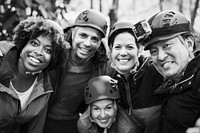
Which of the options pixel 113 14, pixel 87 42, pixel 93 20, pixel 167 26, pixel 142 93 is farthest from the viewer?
pixel 113 14

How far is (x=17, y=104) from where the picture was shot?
3807 mm

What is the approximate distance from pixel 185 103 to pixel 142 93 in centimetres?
106

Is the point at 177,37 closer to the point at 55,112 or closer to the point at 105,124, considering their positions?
the point at 105,124

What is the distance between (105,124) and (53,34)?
146 cm

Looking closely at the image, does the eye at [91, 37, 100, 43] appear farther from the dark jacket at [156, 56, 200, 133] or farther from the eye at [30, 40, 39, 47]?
the dark jacket at [156, 56, 200, 133]

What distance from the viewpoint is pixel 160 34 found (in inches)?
126

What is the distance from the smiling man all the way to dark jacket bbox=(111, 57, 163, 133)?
11.4 inches

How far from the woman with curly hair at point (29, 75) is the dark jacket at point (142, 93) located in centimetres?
112

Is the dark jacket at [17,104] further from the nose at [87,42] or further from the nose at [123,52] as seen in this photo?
the nose at [123,52]

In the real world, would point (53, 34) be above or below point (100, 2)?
below

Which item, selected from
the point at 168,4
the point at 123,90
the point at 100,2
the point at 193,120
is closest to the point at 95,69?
the point at 123,90

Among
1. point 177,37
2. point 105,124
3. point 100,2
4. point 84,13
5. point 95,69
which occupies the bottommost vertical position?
point 105,124

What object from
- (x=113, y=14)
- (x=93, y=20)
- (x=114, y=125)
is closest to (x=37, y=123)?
(x=114, y=125)

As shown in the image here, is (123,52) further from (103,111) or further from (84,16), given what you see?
(84,16)
